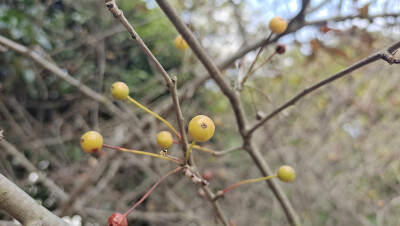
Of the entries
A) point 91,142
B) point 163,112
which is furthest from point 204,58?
point 163,112

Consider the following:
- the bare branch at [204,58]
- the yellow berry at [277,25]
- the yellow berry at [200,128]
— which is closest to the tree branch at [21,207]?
the yellow berry at [200,128]

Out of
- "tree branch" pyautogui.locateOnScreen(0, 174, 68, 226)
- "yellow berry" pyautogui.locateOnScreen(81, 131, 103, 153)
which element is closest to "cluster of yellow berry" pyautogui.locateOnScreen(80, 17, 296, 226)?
"yellow berry" pyautogui.locateOnScreen(81, 131, 103, 153)

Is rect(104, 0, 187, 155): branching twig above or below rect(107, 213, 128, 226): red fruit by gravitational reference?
above

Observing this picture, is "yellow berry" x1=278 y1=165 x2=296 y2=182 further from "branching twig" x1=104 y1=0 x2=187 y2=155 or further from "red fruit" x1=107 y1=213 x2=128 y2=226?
"red fruit" x1=107 y1=213 x2=128 y2=226

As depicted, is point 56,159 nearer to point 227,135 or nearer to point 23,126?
point 23,126

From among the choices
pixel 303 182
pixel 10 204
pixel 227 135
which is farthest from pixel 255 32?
pixel 10 204

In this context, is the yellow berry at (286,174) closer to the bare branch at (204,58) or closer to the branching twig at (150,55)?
the bare branch at (204,58)

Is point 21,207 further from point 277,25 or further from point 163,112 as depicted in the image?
point 163,112

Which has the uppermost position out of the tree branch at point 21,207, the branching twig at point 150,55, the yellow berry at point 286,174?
the branching twig at point 150,55

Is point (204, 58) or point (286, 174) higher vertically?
point (204, 58)
